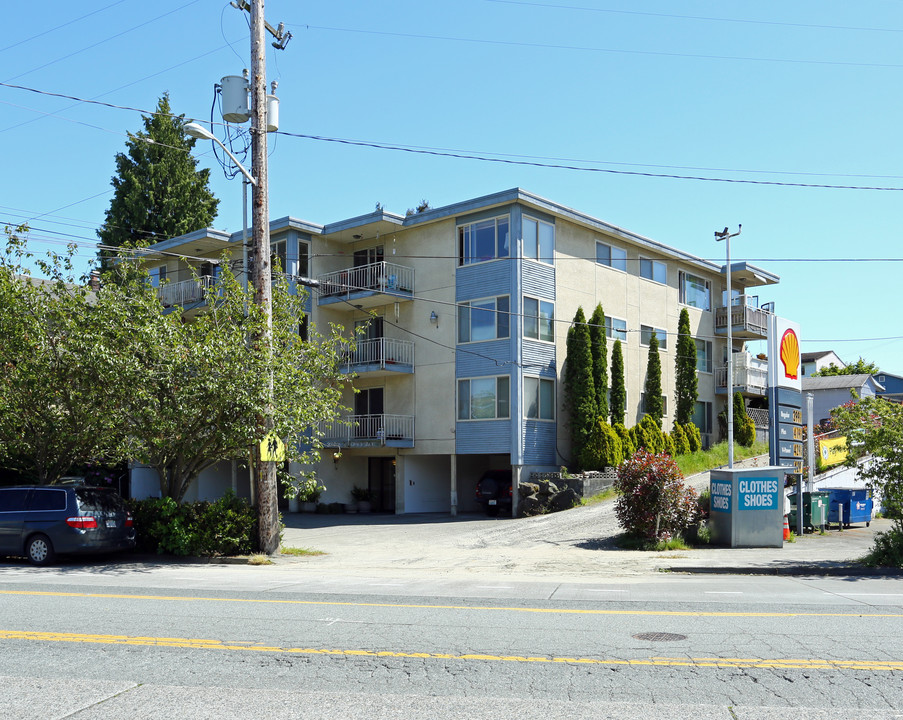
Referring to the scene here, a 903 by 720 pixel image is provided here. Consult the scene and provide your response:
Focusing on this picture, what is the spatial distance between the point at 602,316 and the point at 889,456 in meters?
15.4

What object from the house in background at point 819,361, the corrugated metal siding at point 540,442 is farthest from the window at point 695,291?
the house in background at point 819,361

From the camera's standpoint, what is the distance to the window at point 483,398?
2895 centimetres

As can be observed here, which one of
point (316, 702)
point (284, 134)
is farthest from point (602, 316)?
point (316, 702)

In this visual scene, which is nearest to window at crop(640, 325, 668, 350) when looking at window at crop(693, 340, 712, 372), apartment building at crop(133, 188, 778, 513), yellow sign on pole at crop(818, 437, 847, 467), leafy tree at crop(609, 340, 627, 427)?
apartment building at crop(133, 188, 778, 513)

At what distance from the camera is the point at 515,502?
1106 inches

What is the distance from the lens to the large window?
29000 mm

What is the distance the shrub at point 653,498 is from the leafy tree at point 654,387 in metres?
14.2

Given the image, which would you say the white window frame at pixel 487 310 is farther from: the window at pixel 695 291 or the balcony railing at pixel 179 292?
the balcony railing at pixel 179 292

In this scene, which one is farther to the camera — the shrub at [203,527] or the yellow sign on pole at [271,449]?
the shrub at [203,527]

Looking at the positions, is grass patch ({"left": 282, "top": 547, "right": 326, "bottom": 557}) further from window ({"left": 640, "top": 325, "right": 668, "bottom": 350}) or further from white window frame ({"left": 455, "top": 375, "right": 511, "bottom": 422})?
window ({"left": 640, "top": 325, "right": 668, "bottom": 350})

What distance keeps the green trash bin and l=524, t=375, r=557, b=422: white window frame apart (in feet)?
29.9

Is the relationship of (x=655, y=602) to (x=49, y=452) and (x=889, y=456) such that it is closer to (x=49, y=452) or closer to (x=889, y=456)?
(x=889, y=456)

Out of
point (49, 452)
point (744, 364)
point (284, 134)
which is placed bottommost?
point (49, 452)

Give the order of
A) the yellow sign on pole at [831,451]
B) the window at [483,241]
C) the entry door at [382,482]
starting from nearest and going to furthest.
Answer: the yellow sign on pole at [831,451], the window at [483,241], the entry door at [382,482]
